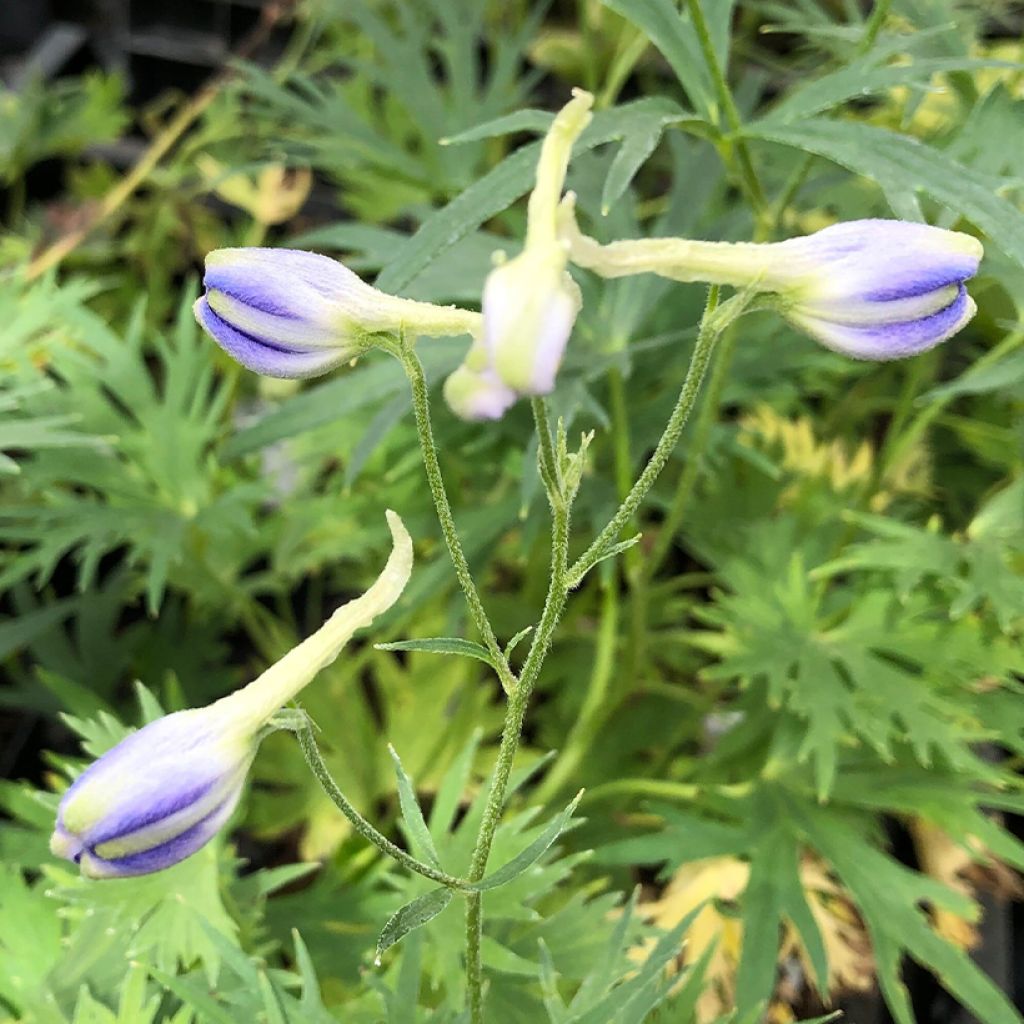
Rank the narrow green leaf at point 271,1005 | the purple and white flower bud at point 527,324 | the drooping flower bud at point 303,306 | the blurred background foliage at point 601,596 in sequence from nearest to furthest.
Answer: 1. the purple and white flower bud at point 527,324
2. the drooping flower bud at point 303,306
3. the narrow green leaf at point 271,1005
4. the blurred background foliage at point 601,596

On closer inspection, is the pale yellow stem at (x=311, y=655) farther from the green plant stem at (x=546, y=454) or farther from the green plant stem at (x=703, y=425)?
the green plant stem at (x=703, y=425)

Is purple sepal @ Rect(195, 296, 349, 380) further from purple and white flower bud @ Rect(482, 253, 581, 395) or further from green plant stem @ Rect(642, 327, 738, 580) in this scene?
green plant stem @ Rect(642, 327, 738, 580)

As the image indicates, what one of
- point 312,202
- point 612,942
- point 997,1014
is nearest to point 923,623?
point 997,1014

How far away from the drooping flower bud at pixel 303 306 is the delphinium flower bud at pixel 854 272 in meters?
0.09

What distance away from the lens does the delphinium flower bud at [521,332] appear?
26 cm

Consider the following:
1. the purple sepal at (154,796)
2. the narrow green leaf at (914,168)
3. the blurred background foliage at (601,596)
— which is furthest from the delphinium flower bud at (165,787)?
the narrow green leaf at (914,168)

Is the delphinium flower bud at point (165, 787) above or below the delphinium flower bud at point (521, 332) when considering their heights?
below

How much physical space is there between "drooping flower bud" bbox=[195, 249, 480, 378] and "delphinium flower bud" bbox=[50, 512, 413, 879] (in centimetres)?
13

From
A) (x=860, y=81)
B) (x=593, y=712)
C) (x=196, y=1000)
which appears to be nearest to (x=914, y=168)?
(x=860, y=81)

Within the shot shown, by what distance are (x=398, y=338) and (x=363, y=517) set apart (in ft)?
2.04

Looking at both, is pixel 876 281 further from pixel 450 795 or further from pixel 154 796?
pixel 450 795

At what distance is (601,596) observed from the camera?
118cm

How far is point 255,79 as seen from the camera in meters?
1.06

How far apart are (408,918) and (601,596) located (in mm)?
791
